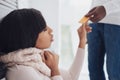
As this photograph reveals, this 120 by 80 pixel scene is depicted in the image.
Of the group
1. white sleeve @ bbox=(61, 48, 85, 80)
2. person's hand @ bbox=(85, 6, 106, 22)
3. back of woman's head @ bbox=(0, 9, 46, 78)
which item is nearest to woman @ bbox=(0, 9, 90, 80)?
back of woman's head @ bbox=(0, 9, 46, 78)

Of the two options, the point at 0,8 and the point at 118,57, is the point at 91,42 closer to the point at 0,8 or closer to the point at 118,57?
the point at 118,57

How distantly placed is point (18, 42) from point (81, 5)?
1.35m

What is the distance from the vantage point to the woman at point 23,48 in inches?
37.9

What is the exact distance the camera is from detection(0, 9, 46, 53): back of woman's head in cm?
99

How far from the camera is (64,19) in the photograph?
2270 mm

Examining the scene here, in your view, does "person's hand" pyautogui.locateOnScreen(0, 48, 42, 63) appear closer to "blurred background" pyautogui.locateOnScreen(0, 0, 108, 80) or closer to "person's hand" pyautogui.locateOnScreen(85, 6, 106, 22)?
"person's hand" pyautogui.locateOnScreen(85, 6, 106, 22)

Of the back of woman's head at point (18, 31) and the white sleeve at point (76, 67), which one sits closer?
the back of woman's head at point (18, 31)

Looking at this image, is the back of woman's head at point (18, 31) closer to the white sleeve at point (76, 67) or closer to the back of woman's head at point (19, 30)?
the back of woman's head at point (19, 30)

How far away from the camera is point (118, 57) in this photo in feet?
3.93

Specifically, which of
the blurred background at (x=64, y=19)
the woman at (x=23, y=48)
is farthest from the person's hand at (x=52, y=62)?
the blurred background at (x=64, y=19)

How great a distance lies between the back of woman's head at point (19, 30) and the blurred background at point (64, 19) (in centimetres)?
98

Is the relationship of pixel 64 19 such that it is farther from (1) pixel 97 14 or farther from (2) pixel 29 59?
(2) pixel 29 59

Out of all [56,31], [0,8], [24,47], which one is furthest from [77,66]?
[56,31]

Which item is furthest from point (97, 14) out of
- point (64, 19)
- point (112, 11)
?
point (64, 19)
